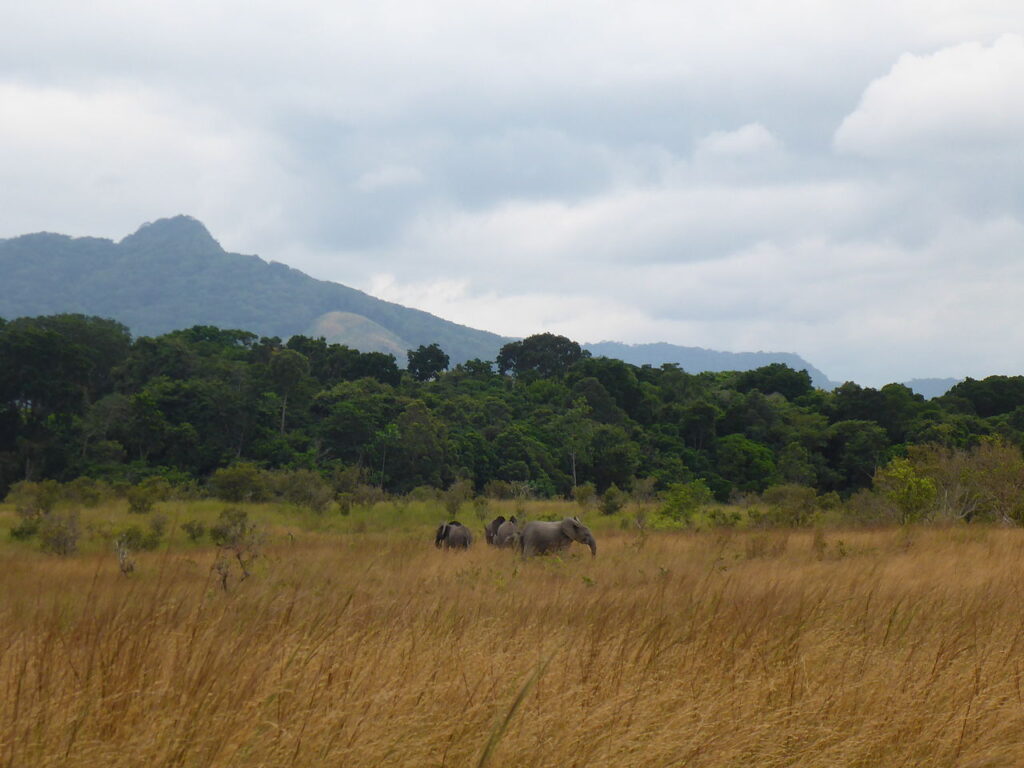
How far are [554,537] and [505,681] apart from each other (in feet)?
35.0

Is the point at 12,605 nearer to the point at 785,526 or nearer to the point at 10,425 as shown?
the point at 785,526

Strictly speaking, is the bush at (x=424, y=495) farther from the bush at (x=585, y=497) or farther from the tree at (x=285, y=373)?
the tree at (x=285, y=373)

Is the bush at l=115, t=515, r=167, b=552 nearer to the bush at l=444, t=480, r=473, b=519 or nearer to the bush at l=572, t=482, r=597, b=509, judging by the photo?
the bush at l=444, t=480, r=473, b=519

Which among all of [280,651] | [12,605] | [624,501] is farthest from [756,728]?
[624,501]

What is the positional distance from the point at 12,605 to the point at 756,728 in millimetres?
4246

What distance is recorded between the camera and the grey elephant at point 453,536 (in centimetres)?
1590

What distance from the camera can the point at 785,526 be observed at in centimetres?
1908

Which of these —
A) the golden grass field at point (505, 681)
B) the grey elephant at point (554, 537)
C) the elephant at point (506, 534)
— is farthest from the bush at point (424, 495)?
the golden grass field at point (505, 681)

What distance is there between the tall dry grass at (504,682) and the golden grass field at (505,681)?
13mm

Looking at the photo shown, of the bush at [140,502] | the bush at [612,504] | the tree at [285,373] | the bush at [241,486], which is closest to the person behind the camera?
the bush at [140,502]

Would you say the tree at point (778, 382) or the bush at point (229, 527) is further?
the tree at point (778, 382)

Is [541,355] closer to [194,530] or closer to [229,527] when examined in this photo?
[194,530]

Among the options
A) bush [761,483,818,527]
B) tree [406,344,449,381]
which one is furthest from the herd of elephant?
tree [406,344,449,381]

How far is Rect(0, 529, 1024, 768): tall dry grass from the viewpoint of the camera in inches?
112
